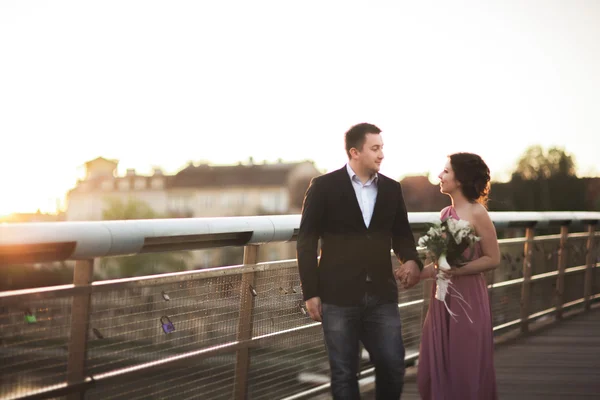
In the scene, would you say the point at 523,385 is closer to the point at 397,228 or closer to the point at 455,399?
the point at 455,399

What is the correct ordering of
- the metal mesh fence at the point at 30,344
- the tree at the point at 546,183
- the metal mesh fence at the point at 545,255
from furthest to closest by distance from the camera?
the tree at the point at 546,183
the metal mesh fence at the point at 545,255
the metal mesh fence at the point at 30,344

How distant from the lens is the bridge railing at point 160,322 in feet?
10.5

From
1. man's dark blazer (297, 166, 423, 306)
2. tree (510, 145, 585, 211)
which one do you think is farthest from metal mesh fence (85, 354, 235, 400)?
tree (510, 145, 585, 211)

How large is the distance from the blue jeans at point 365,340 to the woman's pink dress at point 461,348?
68 centimetres

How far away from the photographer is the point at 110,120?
120 m

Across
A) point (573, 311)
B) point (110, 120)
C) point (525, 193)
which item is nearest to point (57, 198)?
point (110, 120)

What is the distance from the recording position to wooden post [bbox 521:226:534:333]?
8.98 meters

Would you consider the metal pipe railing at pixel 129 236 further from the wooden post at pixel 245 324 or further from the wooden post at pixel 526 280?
the wooden post at pixel 526 280

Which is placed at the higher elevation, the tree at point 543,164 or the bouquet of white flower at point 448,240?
the tree at point 543,164

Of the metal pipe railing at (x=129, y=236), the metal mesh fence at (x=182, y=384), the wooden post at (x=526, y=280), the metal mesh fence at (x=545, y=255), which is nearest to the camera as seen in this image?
the metal pipe railing at (x=129, y=236)

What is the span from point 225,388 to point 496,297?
15.2 ft

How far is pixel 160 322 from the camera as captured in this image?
3.87 metres

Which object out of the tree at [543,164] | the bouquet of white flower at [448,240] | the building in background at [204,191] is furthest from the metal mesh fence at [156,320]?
the building in background at [204,191]

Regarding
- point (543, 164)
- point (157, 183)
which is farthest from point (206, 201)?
point (543, 164)
